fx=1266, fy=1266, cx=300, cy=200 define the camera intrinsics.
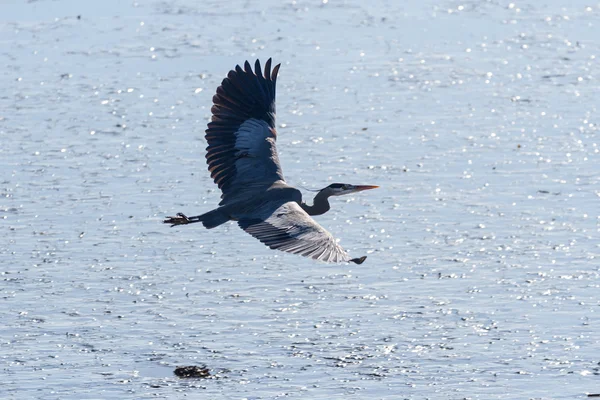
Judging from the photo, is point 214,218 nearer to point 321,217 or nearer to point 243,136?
point 243,136

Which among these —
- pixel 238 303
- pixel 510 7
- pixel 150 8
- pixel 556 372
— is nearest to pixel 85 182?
pixel 238 303

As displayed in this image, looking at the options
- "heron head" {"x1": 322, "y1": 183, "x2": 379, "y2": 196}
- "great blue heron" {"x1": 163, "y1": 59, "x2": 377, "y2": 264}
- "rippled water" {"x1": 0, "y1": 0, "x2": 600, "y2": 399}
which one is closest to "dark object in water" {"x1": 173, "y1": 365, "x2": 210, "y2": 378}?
"rippled water" {"x1": 0, "y1": 0, "x2": 600, "y2": 399}

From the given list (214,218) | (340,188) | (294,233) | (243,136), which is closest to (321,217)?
(340,188)

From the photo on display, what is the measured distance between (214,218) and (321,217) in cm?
383

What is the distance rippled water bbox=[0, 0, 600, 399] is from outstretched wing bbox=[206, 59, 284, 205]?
131 cm

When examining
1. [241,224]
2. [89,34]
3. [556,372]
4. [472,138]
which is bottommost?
[556,372]

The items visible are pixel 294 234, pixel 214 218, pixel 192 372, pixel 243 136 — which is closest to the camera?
pixel 294 234

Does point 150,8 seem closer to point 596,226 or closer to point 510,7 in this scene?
point 510,7

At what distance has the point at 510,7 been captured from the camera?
22.5m

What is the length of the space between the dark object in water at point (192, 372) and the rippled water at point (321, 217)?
0.09 meters

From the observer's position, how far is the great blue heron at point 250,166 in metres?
9.09

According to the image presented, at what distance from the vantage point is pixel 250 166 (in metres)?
9.87

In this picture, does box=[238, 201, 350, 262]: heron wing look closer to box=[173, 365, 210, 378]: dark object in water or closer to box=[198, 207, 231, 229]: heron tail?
box=[198, 207, 231, 229]: heron tail

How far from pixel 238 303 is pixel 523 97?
7727 mm
